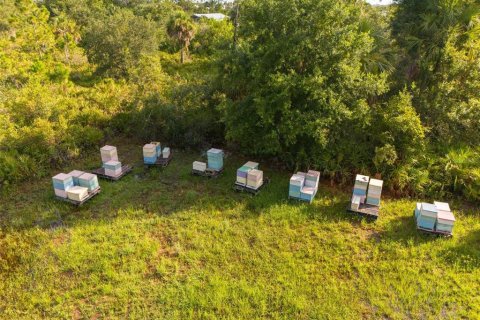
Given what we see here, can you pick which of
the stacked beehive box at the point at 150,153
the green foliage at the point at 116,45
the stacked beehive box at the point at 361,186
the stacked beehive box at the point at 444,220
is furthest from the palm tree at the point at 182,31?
the stacked beehive box at the point at 444,220

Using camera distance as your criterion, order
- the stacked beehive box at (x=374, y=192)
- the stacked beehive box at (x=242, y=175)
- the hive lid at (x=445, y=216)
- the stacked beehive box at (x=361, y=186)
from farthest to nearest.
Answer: the stacked beehive box at (x=242, y=175), the stacked beehive box at (x=361, y=186), the stacked beehive box at (x=374, y=192), the hive lid at (x=445, y=216)

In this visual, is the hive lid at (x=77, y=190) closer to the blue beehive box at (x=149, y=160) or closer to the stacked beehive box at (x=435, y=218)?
the blue beehive box at (x=149, y=160)

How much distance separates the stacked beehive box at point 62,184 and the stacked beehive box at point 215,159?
427 cm

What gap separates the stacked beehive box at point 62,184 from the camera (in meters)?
9.63

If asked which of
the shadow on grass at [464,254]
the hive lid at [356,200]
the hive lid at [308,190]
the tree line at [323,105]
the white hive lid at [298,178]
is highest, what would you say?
the tree line at [323,105]

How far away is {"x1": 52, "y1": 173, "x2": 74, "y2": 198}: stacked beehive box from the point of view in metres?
9.63

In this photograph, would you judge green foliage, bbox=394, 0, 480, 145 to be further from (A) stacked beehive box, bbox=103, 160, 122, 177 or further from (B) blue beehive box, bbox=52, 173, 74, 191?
(B) blue beehive box, bbox=52, 173, 74, 191

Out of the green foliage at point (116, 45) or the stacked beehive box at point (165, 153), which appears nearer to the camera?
the stacked beehive box at point (165, 153)

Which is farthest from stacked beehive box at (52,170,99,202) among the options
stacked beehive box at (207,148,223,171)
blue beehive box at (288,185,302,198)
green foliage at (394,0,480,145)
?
green foliage at (394,0,480,145)

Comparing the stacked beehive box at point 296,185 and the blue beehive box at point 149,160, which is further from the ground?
the stacked beehive box at point 296,185

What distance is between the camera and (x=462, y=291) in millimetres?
7289

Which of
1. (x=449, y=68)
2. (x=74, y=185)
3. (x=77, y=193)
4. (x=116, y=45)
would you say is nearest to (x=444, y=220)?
→ (x=449, y=68)

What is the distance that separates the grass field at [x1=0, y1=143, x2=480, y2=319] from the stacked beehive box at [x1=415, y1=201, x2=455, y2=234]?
11.4 inches

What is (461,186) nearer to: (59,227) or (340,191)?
(340,191)
